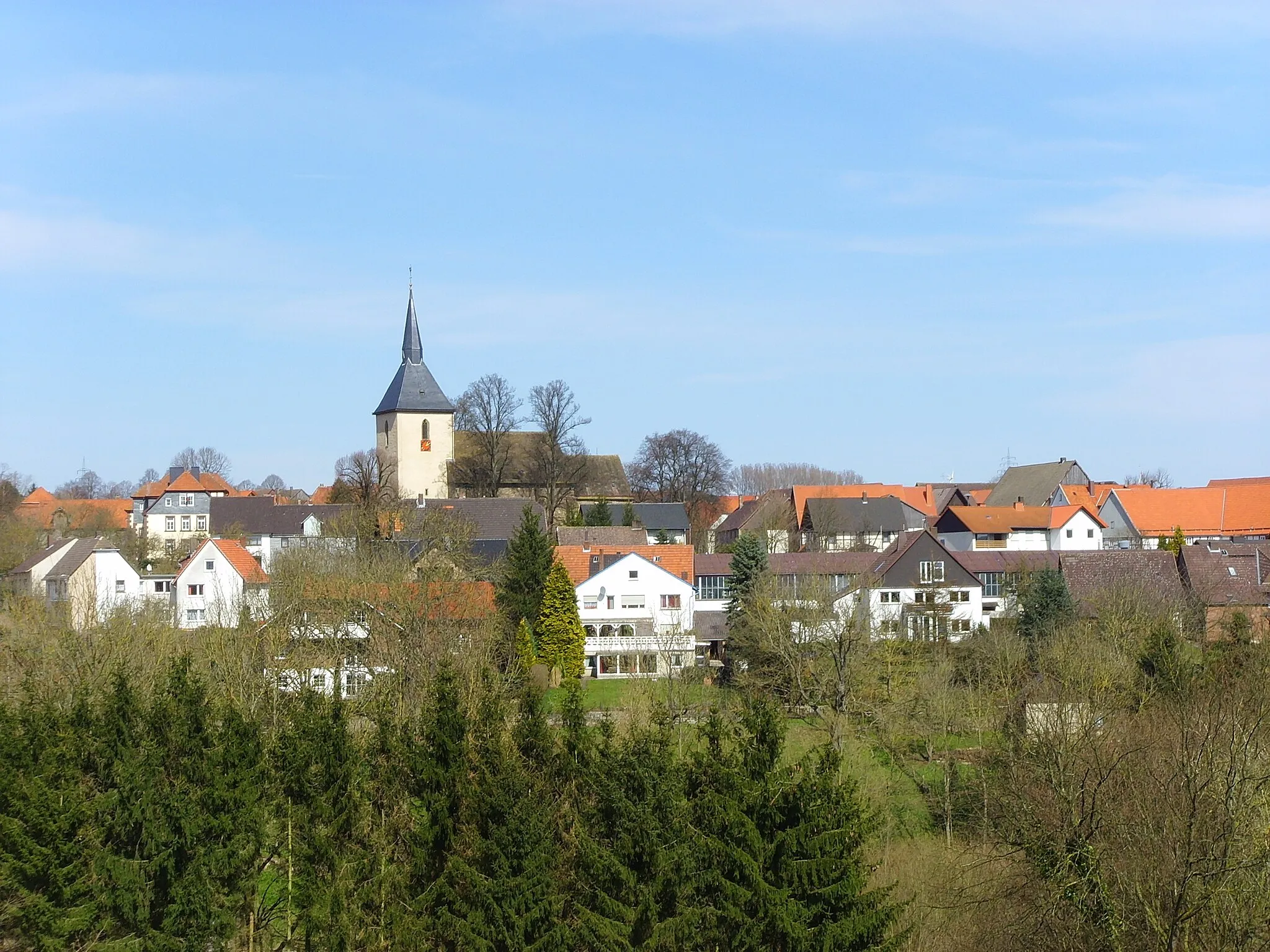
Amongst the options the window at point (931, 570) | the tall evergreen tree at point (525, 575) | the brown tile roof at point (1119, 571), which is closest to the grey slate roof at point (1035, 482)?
the brown tile roof at point (1119, 571)

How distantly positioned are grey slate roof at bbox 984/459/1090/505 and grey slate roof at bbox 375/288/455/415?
36.4m

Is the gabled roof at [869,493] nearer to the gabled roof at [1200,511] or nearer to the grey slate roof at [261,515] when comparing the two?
the gabled roof at [1200,511]

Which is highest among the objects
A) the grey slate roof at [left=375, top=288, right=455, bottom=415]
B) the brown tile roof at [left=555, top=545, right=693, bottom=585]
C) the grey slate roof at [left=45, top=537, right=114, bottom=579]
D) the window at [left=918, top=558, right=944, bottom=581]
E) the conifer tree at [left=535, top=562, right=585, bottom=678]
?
the grey slate roof at [left=375, top=288, right=455, bottom=415]

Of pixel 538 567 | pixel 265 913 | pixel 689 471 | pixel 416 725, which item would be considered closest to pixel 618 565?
pixel 538 567

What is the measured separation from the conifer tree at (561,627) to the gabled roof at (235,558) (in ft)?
35.4

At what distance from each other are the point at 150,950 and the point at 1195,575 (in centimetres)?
3837

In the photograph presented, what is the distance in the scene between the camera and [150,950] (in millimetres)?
17250

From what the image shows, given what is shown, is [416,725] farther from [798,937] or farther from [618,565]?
[618,565]

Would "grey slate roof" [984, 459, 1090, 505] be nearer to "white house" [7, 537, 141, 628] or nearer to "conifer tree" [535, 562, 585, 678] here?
"conifer tree" [535, 562, 585, 678]

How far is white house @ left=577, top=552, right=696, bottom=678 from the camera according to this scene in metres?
44.9

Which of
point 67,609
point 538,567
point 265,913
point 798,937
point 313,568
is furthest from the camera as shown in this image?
point 538,567

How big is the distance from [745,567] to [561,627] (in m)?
6.49

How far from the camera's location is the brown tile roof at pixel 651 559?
4828cm

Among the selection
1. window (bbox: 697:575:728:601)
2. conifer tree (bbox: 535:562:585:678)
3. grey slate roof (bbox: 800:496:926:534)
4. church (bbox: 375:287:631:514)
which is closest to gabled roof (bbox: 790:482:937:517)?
grey slate roof (bbox: 800:496:926:534)
